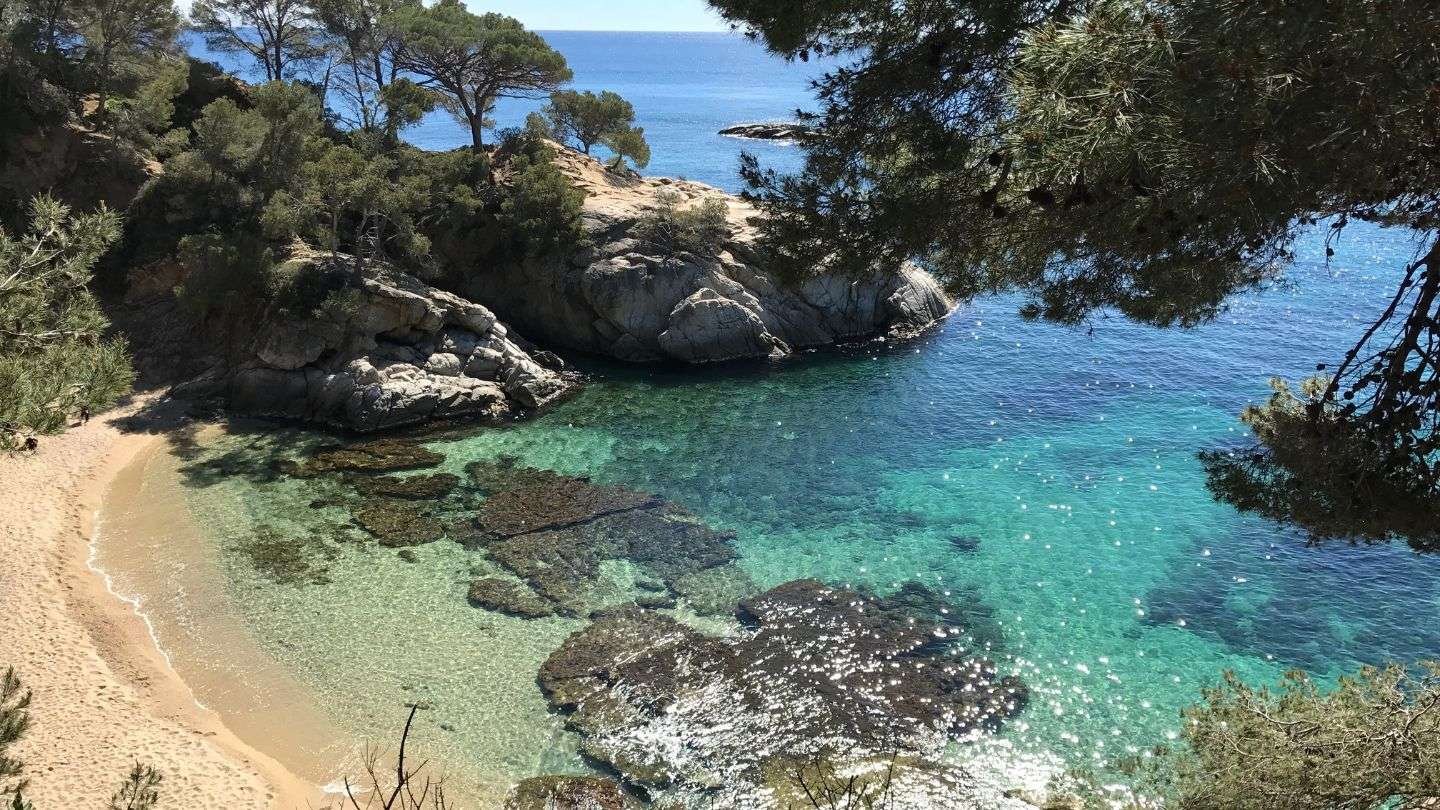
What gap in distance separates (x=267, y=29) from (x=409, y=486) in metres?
28.4

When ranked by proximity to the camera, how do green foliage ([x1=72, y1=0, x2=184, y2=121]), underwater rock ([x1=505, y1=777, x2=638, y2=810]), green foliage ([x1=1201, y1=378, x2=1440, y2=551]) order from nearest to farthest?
green foliage ([x1=1201, y1=378, x2=1440, y2=551]) → underwater rock ([x1=505, y1=777, x2=638, y2=810]) → green foliage ([x1=72, y1=0, x2=184, y2=121])

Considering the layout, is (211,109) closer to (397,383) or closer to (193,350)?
(193,350)

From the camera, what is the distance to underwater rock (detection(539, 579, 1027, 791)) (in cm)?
1345

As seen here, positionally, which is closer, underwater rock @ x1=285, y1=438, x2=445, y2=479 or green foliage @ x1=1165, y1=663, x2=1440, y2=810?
green foliage @ x1=1165, y1=663, x2=1440, y2=810

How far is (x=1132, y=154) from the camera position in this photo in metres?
6.04

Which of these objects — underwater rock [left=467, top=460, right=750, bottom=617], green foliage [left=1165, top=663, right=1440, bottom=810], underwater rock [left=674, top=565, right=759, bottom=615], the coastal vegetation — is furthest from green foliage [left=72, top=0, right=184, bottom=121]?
green foliage [left=1165, top=663, right=1440, bottom=810]

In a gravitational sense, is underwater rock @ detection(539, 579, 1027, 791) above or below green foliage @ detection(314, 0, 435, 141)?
below

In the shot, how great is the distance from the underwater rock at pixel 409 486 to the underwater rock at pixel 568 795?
1027cm

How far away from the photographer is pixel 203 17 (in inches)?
1561

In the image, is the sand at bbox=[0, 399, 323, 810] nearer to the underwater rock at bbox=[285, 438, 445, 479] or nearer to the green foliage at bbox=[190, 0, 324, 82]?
the underwater rock at bbox=[285, 438, 445, 479]

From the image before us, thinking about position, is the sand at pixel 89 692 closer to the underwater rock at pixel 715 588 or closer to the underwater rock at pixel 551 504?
the underwater rock at pixel 551 504

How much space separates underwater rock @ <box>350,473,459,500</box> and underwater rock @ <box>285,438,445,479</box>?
1.90ft

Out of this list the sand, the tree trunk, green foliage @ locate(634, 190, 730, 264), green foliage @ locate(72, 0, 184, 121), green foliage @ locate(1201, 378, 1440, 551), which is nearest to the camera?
green foliage @ locate(1201, 378, 1440, 551)

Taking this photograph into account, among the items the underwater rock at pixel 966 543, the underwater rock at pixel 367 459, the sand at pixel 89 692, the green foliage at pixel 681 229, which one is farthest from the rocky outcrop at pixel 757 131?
the sand at pixel 89 692
